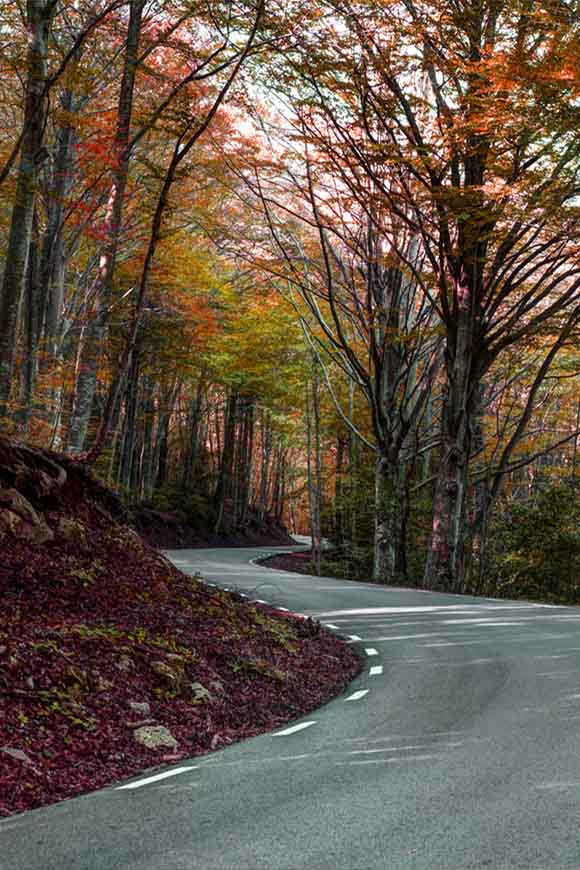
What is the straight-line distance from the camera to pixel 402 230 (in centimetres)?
2519

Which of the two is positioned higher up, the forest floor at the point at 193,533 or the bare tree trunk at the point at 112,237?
the bare tree trunk at the point at 112,237

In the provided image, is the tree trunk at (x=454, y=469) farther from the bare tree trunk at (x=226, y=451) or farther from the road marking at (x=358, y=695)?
the bare tree trunk at (x=226, y=451)

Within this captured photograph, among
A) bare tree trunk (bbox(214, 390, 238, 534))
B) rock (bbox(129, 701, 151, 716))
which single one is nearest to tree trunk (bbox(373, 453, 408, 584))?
bare tree trunk (bbox(214, 390, 238, 534))

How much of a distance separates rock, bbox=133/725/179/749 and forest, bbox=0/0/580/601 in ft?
20.7

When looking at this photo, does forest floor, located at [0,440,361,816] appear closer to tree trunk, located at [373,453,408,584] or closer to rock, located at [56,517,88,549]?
rock, located at [56,517,88,549]

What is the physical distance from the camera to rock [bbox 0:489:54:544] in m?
10.9

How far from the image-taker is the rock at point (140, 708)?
7.71 m

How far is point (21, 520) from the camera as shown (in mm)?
11102

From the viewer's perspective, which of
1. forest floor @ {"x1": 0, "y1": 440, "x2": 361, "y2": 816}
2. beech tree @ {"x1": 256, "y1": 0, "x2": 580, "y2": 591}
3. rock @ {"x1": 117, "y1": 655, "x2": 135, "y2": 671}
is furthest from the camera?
beech tree @ {"x1": 256, "y1": 0, "x2": 580, "y2": 591}

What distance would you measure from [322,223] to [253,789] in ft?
69.4

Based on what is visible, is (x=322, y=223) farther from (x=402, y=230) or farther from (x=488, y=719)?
(x=488, y=719)

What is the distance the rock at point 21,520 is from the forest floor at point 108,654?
0.02 m

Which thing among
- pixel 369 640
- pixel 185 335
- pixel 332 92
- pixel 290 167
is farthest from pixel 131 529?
pixel 185 335

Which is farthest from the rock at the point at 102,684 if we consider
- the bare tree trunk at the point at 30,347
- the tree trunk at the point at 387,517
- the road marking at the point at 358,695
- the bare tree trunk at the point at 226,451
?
the bare tree trunk at the point at 226,451
